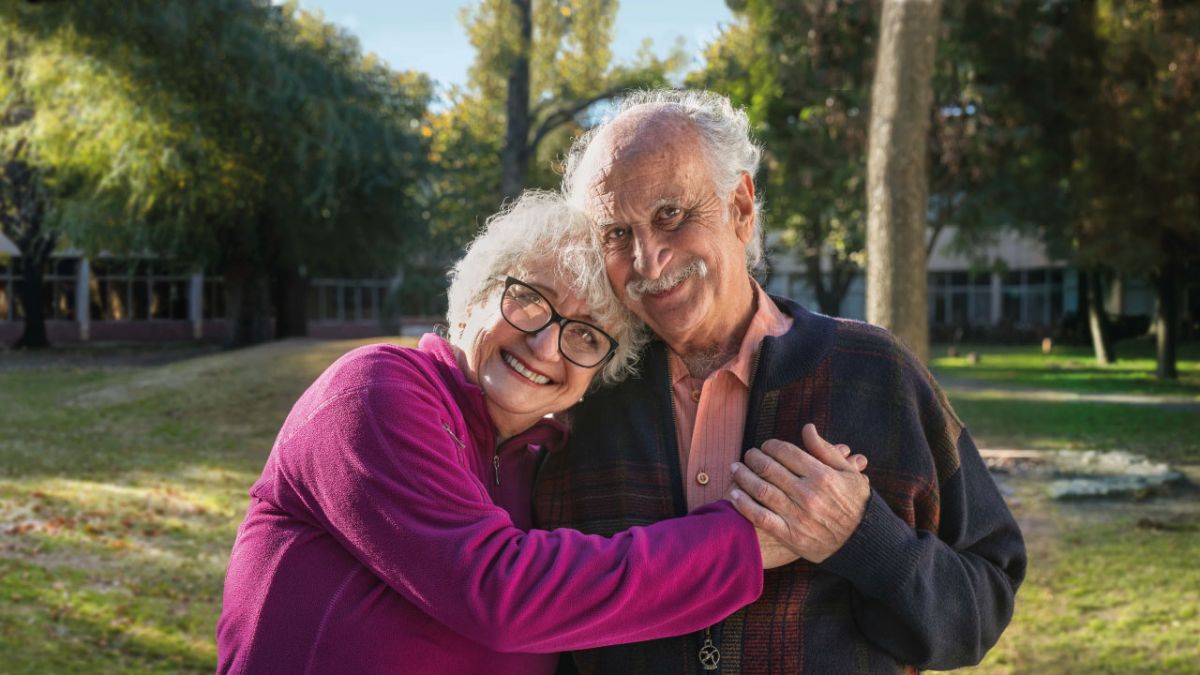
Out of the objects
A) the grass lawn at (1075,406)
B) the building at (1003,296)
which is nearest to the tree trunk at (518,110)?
the grass lawn at (1075,406)

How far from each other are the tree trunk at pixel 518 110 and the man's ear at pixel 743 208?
16.9 meters

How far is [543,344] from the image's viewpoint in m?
2.23

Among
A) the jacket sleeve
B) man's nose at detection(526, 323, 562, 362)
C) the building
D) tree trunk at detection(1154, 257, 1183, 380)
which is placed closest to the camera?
the jacket sleeve

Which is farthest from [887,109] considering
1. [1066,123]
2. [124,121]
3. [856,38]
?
[124,121]

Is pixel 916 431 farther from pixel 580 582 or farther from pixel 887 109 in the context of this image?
pixel 887 109

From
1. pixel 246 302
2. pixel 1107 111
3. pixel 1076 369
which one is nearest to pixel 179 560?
pixel 1107 111

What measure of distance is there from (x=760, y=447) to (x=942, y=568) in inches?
17.3

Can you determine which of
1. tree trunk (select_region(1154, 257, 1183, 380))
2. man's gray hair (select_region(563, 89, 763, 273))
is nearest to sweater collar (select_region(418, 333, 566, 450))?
man's gray hair (select_region(563, 89, 763, 273))

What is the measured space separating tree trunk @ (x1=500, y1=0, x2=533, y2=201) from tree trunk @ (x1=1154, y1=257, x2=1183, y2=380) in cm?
1428

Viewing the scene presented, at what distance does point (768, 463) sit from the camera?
6.90 feet

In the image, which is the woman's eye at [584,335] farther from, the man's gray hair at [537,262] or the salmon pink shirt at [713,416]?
the salmon pink shirt at [713,416]

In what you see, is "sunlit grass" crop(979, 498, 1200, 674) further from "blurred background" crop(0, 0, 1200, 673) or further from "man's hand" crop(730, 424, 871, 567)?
"man's hand" crop(730, 424, 871, 567)

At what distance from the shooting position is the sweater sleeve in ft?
6.08

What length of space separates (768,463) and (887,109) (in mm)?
6906
